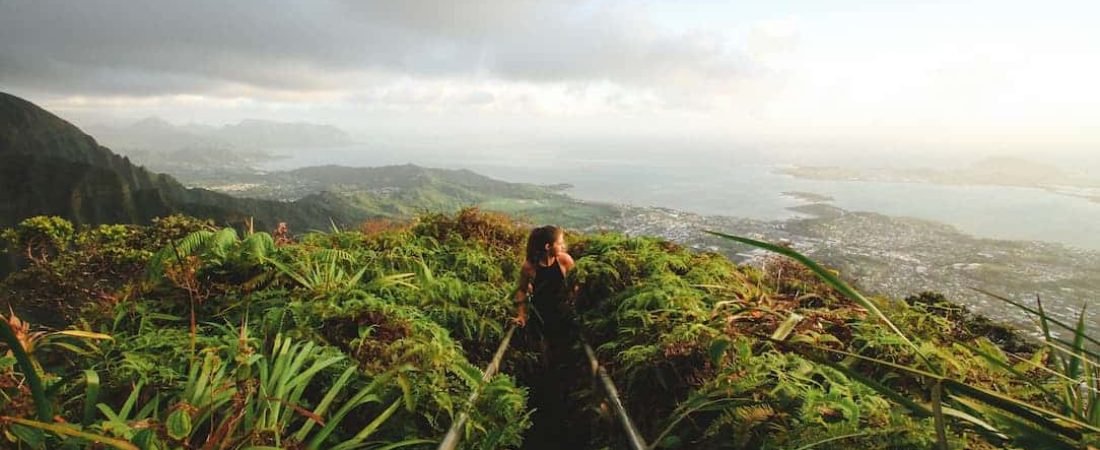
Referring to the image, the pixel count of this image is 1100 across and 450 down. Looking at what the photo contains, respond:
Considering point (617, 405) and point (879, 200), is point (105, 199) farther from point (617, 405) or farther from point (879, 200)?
point (879, 200)

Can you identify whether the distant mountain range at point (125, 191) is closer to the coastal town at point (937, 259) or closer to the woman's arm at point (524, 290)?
the woman's arm at point (524, 290)

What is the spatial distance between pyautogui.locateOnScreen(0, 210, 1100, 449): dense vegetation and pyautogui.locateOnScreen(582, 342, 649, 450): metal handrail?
0.30ft

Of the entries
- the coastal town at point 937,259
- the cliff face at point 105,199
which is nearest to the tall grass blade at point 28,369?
the coastal town at point 937,259

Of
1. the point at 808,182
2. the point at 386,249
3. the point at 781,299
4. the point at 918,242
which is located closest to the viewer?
the point at 781,299

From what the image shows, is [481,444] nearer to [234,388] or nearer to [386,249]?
[234,388]

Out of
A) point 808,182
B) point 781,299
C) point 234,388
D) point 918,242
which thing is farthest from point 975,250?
point 808,182

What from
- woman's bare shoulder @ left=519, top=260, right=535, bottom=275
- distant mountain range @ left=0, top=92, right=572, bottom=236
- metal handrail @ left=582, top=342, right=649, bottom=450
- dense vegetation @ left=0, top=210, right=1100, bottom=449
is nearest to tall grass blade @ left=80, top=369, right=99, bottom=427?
dense vegetation @ left=0, top=210, right=1100, bottom=449

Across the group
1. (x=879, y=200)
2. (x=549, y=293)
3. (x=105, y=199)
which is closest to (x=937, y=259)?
(x=549, y=293)

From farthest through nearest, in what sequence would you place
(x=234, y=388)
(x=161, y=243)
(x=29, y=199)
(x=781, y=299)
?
(x=29, y=199) < (x=161, y=243) < (x=781, y=299) < (x=234, y=388)

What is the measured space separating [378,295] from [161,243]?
14.1 ft

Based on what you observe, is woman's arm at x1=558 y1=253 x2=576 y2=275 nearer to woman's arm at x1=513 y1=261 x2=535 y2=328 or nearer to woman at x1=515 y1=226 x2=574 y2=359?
woman at x1=515 y1=226 x2=574 y2=359

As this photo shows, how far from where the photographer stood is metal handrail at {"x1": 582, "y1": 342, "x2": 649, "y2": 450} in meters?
2.03

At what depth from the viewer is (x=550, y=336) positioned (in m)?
3.94

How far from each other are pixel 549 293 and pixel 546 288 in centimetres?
5
